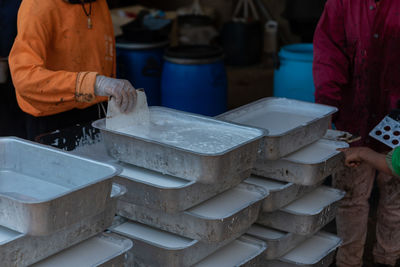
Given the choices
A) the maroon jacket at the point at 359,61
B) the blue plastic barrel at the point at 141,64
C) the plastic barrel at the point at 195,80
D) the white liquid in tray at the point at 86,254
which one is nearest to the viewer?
the white liquid in tray at the point at 86,254

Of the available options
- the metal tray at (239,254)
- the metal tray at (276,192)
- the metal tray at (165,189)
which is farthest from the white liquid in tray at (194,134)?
the metal tray at (239,254)

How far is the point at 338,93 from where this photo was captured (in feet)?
9.32

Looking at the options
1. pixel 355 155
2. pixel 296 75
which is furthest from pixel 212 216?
pixel 296 75

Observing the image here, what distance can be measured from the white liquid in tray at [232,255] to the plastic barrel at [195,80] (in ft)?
7.99

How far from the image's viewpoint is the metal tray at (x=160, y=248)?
1.73 meters

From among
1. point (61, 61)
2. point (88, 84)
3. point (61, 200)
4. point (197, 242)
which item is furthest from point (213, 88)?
point (61, 200)

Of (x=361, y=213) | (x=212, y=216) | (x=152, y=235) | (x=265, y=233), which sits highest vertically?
(x=212, y=216)

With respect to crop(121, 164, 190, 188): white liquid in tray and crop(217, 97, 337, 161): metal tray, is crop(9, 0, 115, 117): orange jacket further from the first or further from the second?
crop(217, 97, 337, 161): metal tray

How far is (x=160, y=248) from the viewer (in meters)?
1.73

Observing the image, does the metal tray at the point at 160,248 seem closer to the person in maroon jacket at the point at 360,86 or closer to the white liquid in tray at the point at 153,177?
the white liquid in tray at the point at 153,177

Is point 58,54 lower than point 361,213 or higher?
higher


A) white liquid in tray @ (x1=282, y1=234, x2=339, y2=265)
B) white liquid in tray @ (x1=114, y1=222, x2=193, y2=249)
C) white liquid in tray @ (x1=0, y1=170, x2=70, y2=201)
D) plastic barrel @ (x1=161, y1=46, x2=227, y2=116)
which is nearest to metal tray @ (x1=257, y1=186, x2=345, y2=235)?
white liquid in tray @ (x1=282, y1=234, x2=339, y2=265)

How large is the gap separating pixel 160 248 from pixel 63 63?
1.02 metres

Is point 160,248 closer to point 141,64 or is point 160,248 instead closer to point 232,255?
point 232,255
